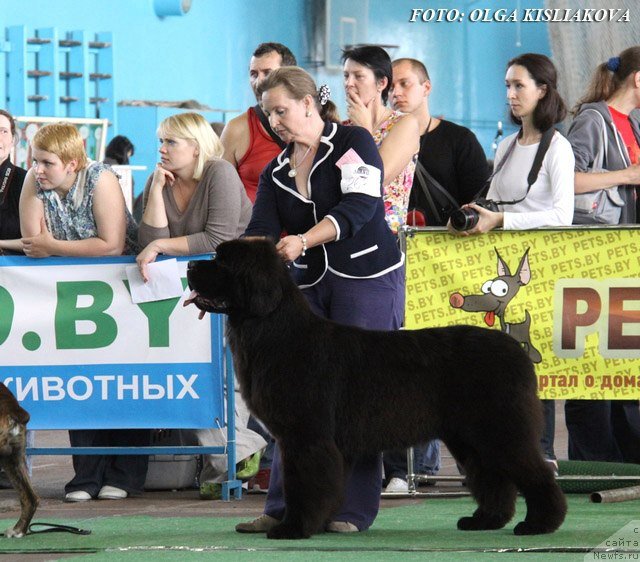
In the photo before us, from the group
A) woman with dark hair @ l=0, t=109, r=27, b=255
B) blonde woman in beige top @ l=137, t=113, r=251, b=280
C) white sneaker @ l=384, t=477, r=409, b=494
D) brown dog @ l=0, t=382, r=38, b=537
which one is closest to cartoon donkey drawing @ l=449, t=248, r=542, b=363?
→ white sneaker @ l=384, t=477, r=409, b=494

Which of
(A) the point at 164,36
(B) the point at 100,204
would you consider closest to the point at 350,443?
(B) the point at 100,204

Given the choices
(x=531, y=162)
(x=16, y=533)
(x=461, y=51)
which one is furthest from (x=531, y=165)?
(x=461, y=51)

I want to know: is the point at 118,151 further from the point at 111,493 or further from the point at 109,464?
the point at 111,493

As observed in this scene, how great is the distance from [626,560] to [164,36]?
48.9 ft

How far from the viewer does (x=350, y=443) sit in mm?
4312

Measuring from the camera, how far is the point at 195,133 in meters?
5.95

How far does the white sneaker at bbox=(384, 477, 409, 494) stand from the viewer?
5871 mm

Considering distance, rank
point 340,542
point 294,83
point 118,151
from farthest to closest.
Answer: point 118,151 → point 294,83 → point 340,542

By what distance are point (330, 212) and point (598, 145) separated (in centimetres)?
231

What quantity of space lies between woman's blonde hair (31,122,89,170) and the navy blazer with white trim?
1.49 metres

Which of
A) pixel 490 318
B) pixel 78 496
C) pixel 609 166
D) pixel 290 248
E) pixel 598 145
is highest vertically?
pixel 598 145

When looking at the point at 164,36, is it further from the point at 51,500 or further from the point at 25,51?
the point at 51,500

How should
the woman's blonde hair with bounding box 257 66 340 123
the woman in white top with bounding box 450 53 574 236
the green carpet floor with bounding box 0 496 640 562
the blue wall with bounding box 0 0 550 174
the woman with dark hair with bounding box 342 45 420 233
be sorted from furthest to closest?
1. the blue wall with bounding box 0 0 550 174
2. the woman in white top with bounding box 450 53 574 236
3. the woman with dark hair with bounding box 342 45 420 233
4. the woman's blonde hair with bounding box 257 66 340 123
5. the green carpet floor with bounding box 0 496 640 562

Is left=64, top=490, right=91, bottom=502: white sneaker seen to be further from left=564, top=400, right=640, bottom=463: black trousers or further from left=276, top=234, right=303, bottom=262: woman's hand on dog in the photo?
left=564, top=400, right=640, bottom=463: black trousers
